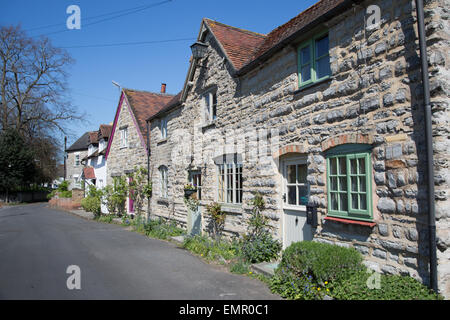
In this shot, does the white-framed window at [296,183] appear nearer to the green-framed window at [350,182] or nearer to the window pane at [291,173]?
the window pane at [291,173]

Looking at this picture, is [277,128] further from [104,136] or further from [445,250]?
[104,136]

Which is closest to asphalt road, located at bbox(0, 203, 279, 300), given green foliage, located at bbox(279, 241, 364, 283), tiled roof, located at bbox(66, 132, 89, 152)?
green foliage, located at bbox(279, 241, 364, 283)

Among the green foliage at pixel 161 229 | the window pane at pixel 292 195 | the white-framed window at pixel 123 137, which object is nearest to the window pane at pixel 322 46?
the window pane at pixel 292 195

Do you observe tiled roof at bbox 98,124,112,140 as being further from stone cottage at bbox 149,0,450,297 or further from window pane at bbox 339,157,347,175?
window pane at bbox 339,157,347,175

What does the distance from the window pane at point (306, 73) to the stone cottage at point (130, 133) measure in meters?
11.0

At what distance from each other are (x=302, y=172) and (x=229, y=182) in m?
3.21

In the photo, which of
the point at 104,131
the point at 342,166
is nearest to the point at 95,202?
the point at 104,131

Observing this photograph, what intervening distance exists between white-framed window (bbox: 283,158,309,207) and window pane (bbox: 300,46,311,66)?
2.22 metres

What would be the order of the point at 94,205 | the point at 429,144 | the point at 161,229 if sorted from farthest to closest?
1. the point at 94,205
2. the point at 161,229
3. the point at 429,144

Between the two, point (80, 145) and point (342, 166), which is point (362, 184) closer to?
point (342, 166)

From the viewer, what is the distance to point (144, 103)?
20.1m

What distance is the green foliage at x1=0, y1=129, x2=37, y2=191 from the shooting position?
34625 mm

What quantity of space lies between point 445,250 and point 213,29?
9.70m
